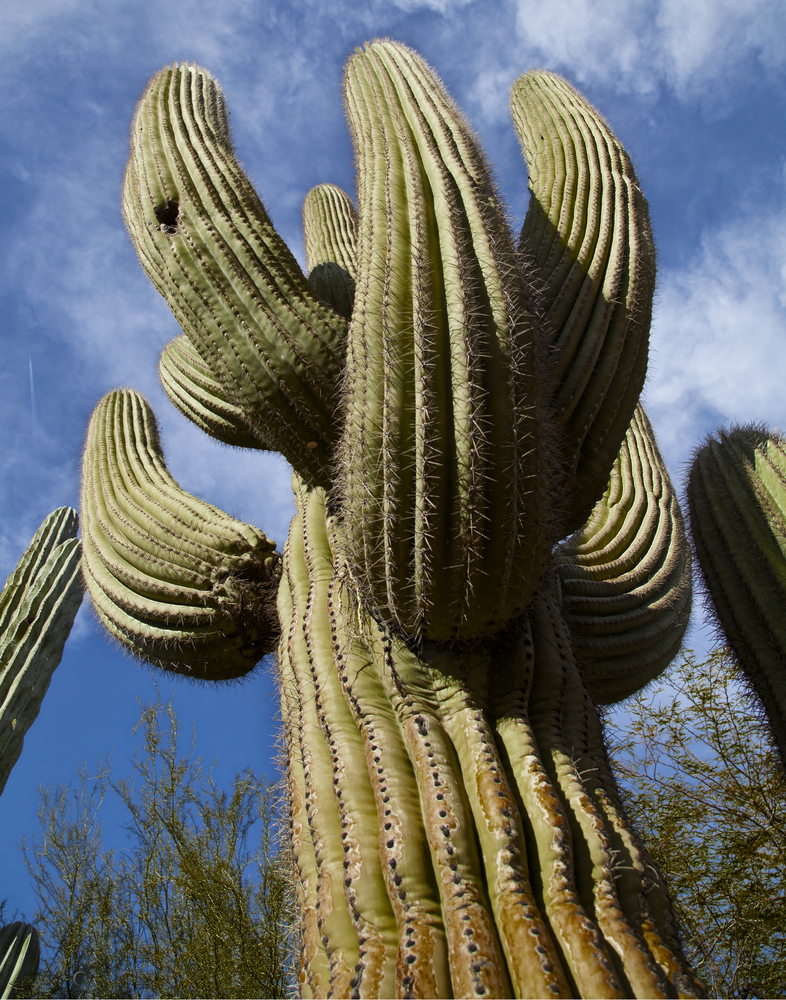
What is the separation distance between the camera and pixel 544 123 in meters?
3.67

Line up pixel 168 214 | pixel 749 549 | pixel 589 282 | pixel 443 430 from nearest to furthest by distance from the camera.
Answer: pixel 443 430 → pixel 589 282 → pixel 168 214 → pixel 749 549

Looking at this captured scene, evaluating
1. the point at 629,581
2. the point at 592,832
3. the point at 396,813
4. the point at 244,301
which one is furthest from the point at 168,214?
the point at 592,832

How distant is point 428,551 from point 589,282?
4.61 feet

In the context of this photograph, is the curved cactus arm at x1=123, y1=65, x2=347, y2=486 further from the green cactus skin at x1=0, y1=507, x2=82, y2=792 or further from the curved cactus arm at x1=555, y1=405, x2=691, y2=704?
the green cactus skin at x1=0, y1=507, x2=82, y2=792

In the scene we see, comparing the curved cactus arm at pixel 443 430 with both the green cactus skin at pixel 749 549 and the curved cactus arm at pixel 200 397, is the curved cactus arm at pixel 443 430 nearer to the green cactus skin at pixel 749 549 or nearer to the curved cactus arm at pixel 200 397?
the curved cactus arm at pixel 200 397

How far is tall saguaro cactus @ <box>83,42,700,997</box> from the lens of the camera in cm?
162

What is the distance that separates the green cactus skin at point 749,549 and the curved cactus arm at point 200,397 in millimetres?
2246

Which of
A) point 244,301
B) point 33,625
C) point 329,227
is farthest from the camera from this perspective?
point 33,625

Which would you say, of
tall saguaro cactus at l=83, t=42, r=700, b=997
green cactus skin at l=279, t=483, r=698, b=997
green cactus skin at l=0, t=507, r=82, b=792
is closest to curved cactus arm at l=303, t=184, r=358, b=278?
tall saguaro cactus at l=83, t=42, r=700, b=997

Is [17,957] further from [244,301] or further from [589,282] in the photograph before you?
[589,282]

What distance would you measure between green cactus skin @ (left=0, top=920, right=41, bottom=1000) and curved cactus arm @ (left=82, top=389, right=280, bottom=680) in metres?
4.79

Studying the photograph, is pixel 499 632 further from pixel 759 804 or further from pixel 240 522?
pixel 759 804

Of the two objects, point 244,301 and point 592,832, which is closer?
point 592,832

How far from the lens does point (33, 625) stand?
618 centimetres
